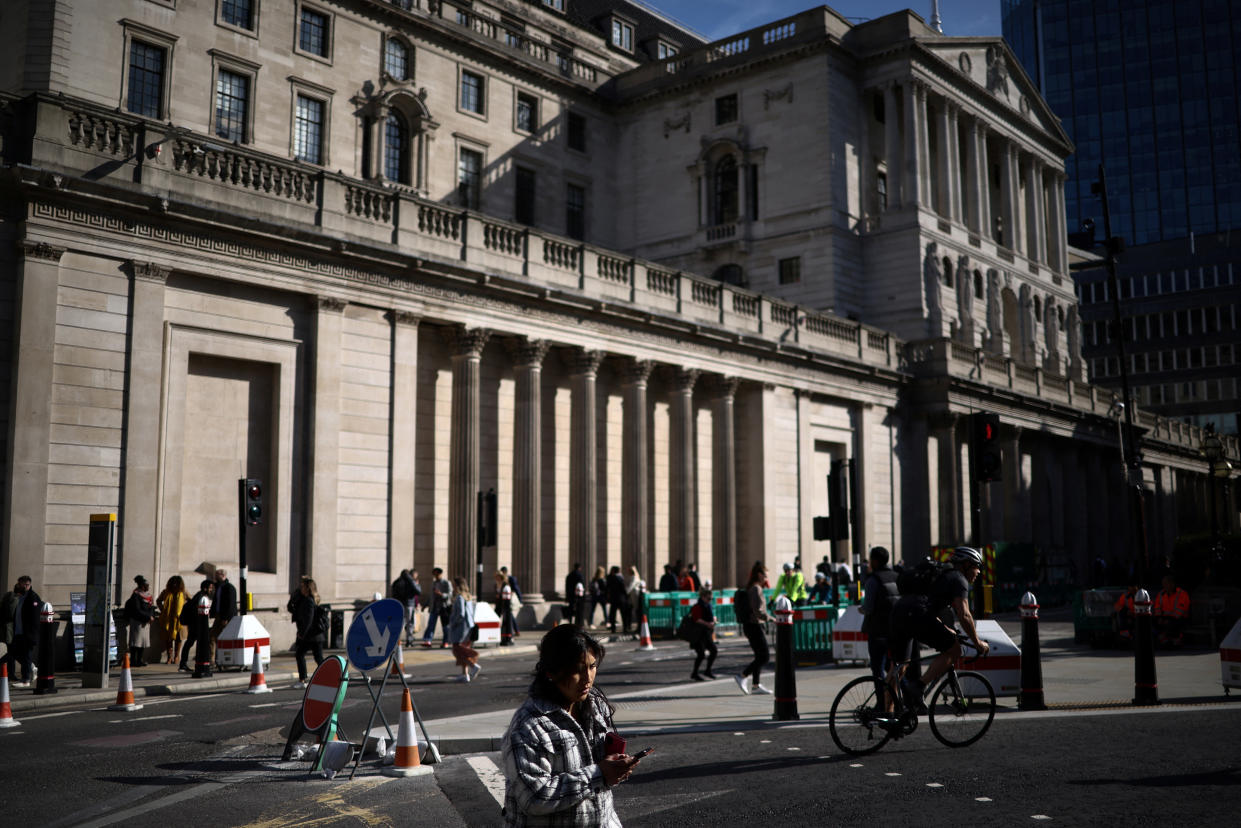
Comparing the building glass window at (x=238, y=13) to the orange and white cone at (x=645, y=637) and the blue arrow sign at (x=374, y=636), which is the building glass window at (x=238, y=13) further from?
the blue arrow sign at (x=374, y=636)

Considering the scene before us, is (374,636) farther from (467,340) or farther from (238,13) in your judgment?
(238,13)

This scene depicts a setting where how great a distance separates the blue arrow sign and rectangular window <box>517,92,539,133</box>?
40355 millimetres

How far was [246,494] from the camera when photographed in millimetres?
19844

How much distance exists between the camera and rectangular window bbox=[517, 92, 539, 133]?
159 ft

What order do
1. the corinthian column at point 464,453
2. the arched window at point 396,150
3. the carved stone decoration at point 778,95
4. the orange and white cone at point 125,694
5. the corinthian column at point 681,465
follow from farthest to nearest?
the carved stone decoration at point 778,95, the arched window at point 396,150, the corinthian column at point 681,465, the corinthian column at point 464,453, the orange and white cone at point 125,694

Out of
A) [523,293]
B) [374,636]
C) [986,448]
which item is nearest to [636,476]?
[523,293]

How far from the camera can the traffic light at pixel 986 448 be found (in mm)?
14944

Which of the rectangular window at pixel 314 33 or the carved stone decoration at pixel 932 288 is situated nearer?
the rectangular window at pixel 314 33

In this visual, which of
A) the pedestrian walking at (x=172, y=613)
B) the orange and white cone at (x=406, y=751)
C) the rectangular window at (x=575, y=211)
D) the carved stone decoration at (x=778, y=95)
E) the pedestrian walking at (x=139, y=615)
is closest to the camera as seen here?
the orange and white cone at (x=406, y=751)

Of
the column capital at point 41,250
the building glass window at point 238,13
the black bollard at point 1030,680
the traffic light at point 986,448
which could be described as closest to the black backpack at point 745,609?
the traffic light at point 986,448

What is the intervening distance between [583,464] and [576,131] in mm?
26454

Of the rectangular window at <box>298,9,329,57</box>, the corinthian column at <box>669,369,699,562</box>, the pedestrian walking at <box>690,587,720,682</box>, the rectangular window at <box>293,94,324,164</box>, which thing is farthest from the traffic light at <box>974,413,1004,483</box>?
the rectangular window at <box>298,9,329,57</box>

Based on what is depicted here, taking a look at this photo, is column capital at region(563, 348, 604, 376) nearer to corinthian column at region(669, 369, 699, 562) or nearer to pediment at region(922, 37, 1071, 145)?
corinthian column at region(669, 369, 699, 562)

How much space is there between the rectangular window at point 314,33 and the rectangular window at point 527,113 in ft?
31.6
